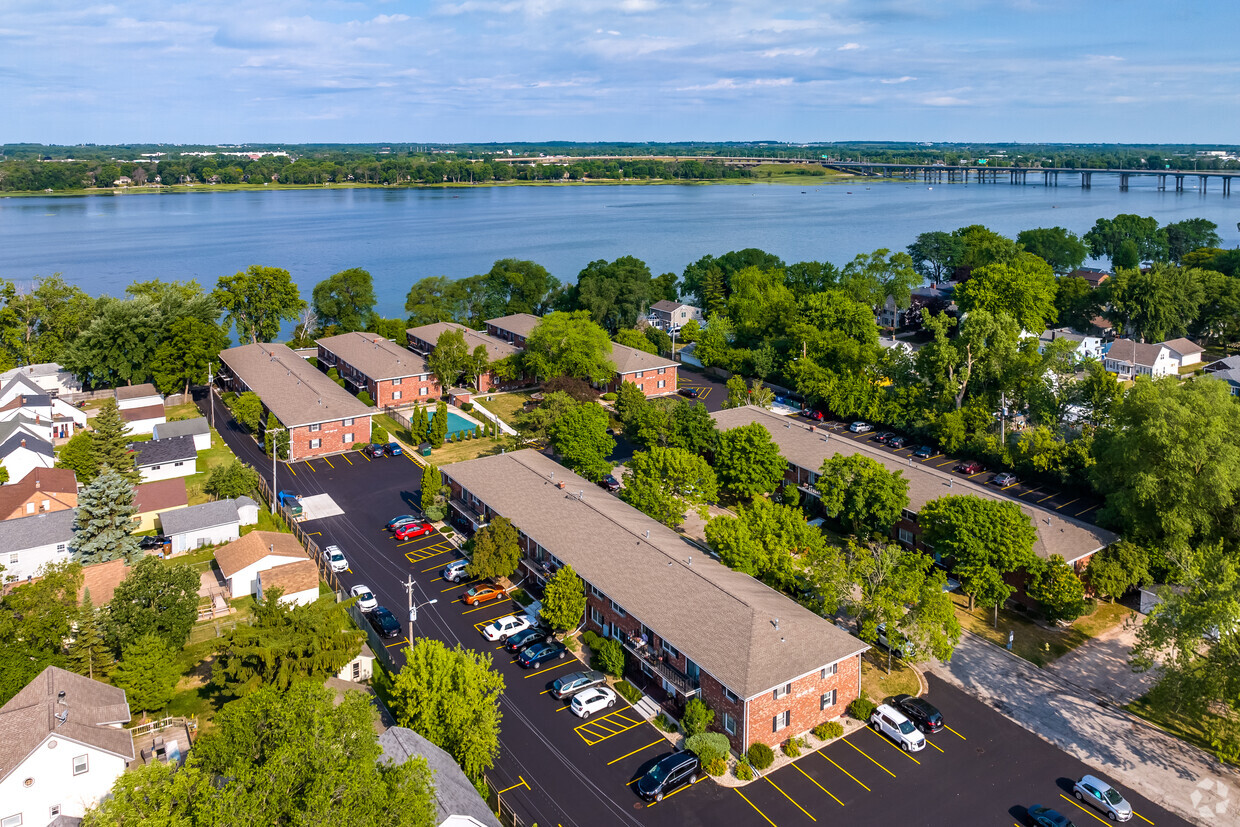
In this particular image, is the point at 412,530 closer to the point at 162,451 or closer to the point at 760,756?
the point at 162,451

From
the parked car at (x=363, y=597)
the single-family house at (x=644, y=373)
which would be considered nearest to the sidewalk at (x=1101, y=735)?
the parked car at (x=363, y=597)

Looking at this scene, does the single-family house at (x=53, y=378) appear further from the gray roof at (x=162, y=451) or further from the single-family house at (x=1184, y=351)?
the single-family house at (x=1184, y=351)

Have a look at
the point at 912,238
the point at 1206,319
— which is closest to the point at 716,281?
the point at 1206,319

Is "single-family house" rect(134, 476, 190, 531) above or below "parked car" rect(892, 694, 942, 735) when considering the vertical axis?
above

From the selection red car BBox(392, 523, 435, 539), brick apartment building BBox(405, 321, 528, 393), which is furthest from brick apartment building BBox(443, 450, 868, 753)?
brick apartment building BBox(405, 321, 528, 393)

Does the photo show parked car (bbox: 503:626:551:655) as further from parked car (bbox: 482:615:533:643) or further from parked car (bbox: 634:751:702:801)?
parked car (bbox: 634:751:702:801)

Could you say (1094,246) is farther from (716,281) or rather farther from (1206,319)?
(716,281)
